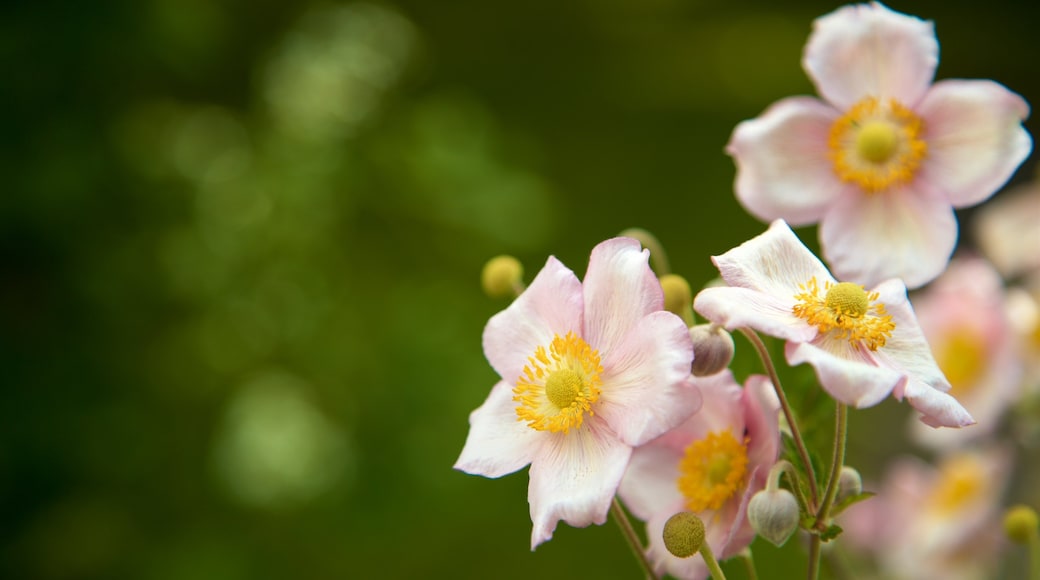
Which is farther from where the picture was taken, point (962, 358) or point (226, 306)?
point (226, 306)

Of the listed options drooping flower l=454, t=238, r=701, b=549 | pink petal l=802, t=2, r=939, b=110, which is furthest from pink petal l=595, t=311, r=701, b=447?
pink petal l=802, t=2, r=939, b=110

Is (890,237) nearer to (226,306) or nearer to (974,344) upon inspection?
(974,344)

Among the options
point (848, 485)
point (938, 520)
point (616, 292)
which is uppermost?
point (616, 292)

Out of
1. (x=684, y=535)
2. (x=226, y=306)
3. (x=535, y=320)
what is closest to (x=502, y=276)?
(x=535, y=320)

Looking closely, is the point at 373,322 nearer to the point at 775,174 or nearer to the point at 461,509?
the point at 461,509

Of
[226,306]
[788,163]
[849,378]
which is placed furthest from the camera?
[226,306]

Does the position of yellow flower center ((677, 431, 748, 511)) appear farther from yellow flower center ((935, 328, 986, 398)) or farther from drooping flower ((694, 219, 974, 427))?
yellow flower center ((935, 328, 986, 398))

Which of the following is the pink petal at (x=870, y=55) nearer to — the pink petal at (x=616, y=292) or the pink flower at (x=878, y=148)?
the pink flower at (x=878, y=148)
